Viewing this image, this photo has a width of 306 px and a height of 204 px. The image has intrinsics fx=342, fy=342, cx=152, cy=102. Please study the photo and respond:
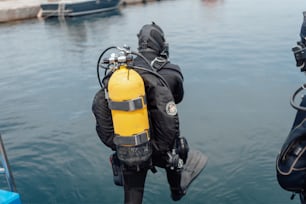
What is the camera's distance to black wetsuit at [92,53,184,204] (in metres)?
2.91

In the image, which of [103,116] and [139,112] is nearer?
[139,112]

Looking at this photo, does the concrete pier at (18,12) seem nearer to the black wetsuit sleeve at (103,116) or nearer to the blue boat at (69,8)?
the blue boat at (69,8)

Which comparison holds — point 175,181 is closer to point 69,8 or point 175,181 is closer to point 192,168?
point 192,168

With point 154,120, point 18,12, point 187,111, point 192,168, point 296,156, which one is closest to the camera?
point 296,156

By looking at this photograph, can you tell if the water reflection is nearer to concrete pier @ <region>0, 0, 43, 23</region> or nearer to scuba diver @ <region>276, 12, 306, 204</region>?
concrete pier @ <region>0, 0, 43, 23</region>

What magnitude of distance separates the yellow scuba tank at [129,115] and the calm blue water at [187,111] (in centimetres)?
215

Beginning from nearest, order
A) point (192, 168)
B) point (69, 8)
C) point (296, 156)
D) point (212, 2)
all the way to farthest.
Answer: point (296, 156)
point (192, 168)
point (69, 8)
point (212, 2)

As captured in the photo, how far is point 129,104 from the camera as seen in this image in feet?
9.04

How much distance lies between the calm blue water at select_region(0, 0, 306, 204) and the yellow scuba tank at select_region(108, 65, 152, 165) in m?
2.15

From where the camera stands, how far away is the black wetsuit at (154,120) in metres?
2.91

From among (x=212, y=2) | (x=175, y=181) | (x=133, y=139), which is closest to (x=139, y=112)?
(x=133, y=139)

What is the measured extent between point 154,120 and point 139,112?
24 centimetres

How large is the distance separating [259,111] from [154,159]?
16.7 feet

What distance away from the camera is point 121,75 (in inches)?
109
